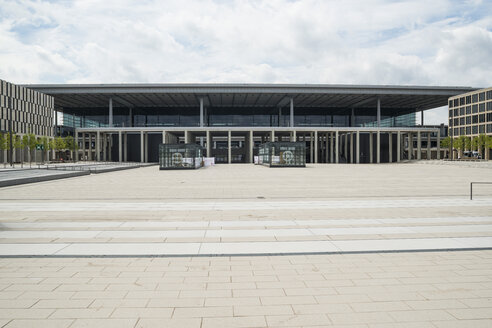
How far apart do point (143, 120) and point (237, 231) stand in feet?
263

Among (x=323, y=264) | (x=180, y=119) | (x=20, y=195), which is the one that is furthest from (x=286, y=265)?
(x=180, y=119)

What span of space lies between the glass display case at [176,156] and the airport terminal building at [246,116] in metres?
23.2

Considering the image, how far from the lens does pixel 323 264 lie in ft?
18.5

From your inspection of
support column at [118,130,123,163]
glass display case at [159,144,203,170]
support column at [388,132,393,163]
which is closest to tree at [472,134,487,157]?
support column at [388,132,393,163]

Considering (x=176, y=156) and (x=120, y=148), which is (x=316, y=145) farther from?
(x=120, y=148)

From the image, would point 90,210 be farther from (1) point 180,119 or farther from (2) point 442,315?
(1) point 180,119

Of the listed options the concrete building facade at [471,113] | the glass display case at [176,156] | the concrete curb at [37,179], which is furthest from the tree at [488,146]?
the concrete curb at [37,179]

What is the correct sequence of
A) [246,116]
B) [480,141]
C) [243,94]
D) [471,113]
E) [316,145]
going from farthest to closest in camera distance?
[246,116] < [471,113] < [480,141] < [243,94] < [316,145]

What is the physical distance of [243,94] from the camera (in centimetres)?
6744

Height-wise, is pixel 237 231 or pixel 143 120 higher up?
pixel 143 120

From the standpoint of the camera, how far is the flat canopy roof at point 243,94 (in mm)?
65062

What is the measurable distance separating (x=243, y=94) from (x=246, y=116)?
14.3 m

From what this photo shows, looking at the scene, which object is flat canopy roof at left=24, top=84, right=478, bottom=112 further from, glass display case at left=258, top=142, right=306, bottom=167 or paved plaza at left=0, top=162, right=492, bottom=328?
paved plaza at left=0, top=162, right=492, bottom=328

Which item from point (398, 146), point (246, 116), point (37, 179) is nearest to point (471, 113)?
point (398, 146)
